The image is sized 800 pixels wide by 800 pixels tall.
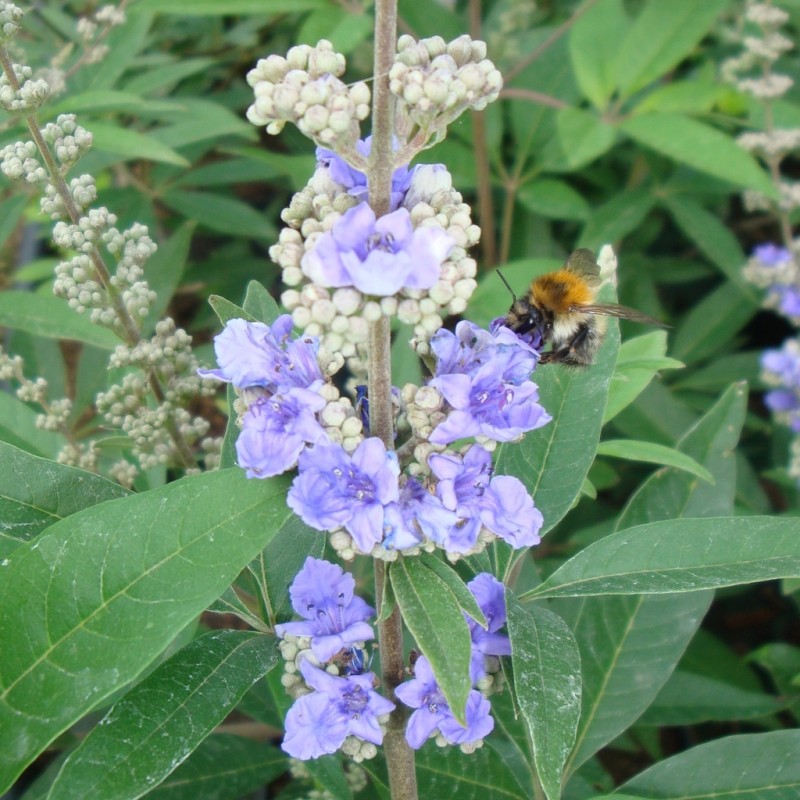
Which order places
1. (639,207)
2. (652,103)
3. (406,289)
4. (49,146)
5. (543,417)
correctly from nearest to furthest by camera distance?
(406,289), (543,417), (49,146), (652,103), (639,207)

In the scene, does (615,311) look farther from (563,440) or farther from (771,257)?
(771,257)

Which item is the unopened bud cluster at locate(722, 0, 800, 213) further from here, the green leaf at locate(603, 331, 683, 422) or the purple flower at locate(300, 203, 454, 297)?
the purple flower at locate(300, 203, 454, 297)

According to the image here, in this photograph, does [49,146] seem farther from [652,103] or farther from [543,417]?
[652,103]

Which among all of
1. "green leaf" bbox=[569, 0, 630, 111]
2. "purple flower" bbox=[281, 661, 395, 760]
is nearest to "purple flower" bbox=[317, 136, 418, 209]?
"purple flower" bbox=[281, 661, 395, 760]

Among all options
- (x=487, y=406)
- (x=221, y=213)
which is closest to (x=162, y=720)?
(x=487, y=406)

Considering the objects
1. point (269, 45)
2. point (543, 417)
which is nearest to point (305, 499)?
point (543, 417)

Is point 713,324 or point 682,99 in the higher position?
point 682,99
